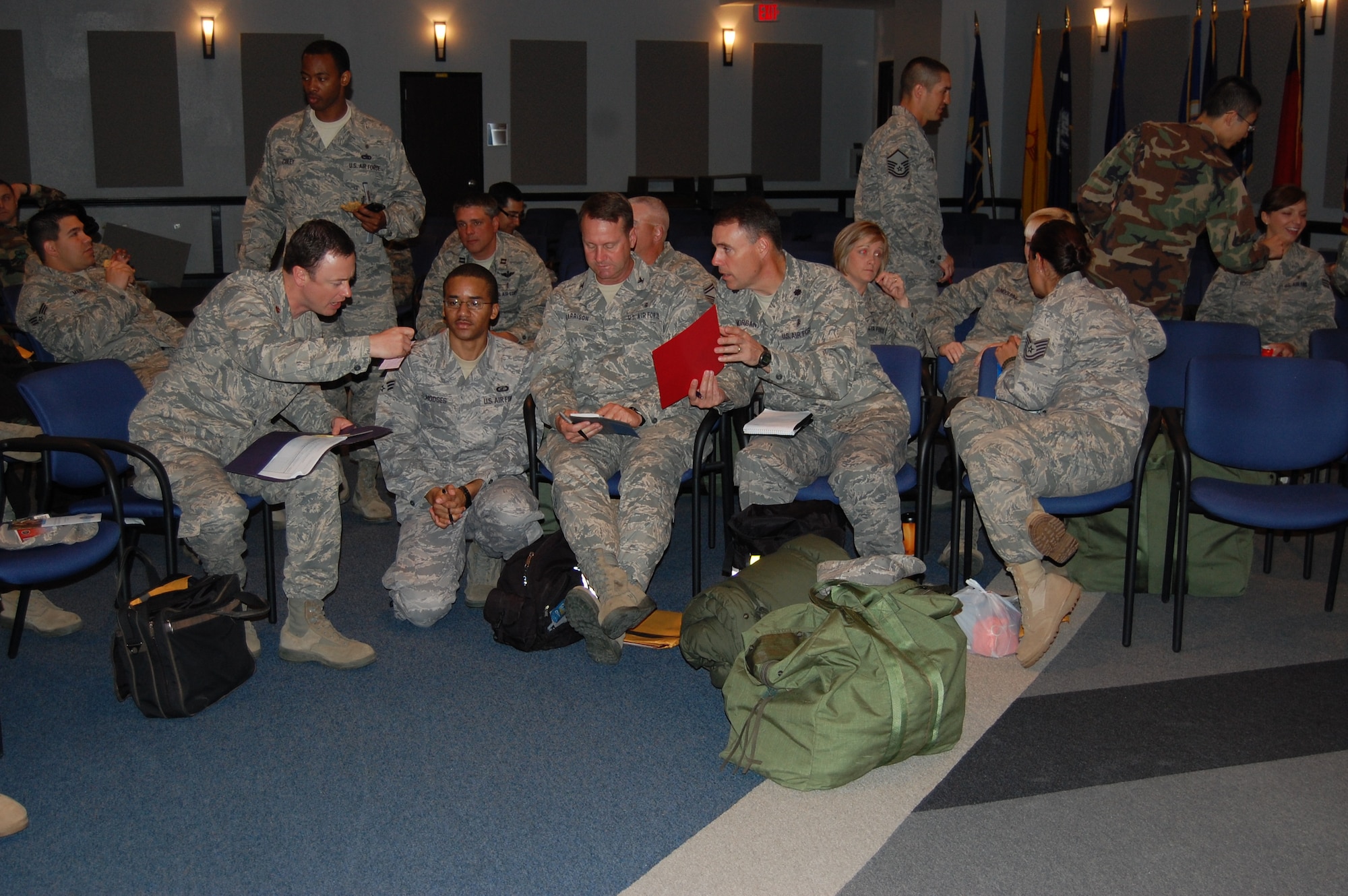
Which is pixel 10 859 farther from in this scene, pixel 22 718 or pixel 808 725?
pixel 808 725

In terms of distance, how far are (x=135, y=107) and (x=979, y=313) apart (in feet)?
36.2

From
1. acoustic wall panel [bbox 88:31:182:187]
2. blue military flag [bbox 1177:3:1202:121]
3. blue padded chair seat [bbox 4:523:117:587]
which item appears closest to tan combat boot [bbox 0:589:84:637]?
blue padded chair seat [bbox 4:523:117:587]

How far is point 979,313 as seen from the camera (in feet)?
16.5

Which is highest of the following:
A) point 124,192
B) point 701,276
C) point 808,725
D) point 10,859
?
point 124,192

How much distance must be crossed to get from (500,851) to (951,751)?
1.23 m

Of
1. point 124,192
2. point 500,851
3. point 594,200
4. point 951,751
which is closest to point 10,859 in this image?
point 500,851

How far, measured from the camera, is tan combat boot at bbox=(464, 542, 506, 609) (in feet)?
13.3

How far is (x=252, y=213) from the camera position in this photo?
16.6 ft

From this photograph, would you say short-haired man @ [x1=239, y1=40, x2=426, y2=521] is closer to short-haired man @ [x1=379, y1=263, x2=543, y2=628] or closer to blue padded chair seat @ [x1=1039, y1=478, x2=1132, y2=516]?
short-haired man @ [x1=379, y1=263, x2=543, y2=628]

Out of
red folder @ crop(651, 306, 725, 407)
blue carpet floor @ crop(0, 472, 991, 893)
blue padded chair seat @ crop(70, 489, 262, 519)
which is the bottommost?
blue carpet floor @ crop(0, 472, 991, 893)

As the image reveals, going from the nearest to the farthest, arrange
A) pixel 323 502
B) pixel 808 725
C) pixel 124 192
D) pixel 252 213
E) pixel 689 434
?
pixel 808 725 → pixel 323 502 → pixel 689 434 → pixel 252 213 → pixel 124 192

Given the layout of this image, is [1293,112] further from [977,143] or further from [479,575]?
[479,575]

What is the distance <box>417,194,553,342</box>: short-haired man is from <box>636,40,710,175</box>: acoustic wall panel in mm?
8770

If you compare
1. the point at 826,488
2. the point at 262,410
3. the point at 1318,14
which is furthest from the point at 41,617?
the point at 1318,14
